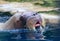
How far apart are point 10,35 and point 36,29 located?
0.27m

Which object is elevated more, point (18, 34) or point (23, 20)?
point (23, 20)

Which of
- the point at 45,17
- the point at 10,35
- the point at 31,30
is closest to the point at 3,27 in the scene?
the point at 10,35

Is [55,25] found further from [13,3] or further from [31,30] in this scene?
[13,3]

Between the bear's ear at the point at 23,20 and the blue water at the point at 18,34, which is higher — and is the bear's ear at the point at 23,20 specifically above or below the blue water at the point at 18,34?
above

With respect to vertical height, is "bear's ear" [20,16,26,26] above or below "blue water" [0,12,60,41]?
above

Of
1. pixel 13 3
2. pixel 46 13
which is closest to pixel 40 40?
pixel 46 13

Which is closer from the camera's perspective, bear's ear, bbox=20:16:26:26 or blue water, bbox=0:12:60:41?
blue water, bbox=0:12:60:41

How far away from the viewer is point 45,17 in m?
2.47

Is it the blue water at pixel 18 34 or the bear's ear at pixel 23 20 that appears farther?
the bear's ear at pixel 23 20

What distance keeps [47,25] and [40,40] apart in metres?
0.18

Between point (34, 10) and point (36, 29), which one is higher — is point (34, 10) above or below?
above

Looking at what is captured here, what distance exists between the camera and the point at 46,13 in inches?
98.2

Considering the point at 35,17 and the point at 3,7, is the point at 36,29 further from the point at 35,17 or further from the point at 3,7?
the point at 3,7

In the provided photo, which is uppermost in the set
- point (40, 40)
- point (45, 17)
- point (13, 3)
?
point (13, 3)
